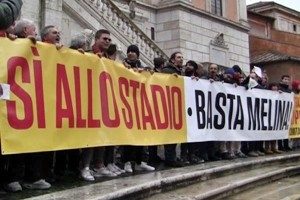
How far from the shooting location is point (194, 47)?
23.3 metres

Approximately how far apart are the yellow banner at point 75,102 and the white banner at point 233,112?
2.06 ft

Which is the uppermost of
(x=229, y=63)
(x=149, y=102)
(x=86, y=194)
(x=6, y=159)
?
(x=229, y=63)

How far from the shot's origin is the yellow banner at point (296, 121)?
36.7ft

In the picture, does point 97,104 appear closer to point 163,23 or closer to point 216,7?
point 163,23

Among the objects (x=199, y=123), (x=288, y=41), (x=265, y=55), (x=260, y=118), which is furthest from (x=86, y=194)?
(x=288, y=41)

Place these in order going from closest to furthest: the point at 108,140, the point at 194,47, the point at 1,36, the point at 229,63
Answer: the point at 1,36, the point at 108,140, the point at 194,47, the point at 229,63

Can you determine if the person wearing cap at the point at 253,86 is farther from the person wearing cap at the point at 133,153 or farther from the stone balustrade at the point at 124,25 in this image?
the stone balustrade at the point at 124,25

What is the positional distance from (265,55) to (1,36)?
2880 cm

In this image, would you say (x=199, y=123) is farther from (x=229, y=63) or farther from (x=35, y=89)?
(x=229, y=63)

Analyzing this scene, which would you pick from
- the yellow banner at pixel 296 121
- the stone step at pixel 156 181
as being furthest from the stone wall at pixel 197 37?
the stone step at pixel 156 181

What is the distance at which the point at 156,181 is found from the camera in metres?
5.61

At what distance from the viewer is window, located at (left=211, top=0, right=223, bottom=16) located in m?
25.9

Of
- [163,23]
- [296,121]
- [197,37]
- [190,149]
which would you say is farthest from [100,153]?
[197,37]

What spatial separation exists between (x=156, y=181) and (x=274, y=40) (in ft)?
104
